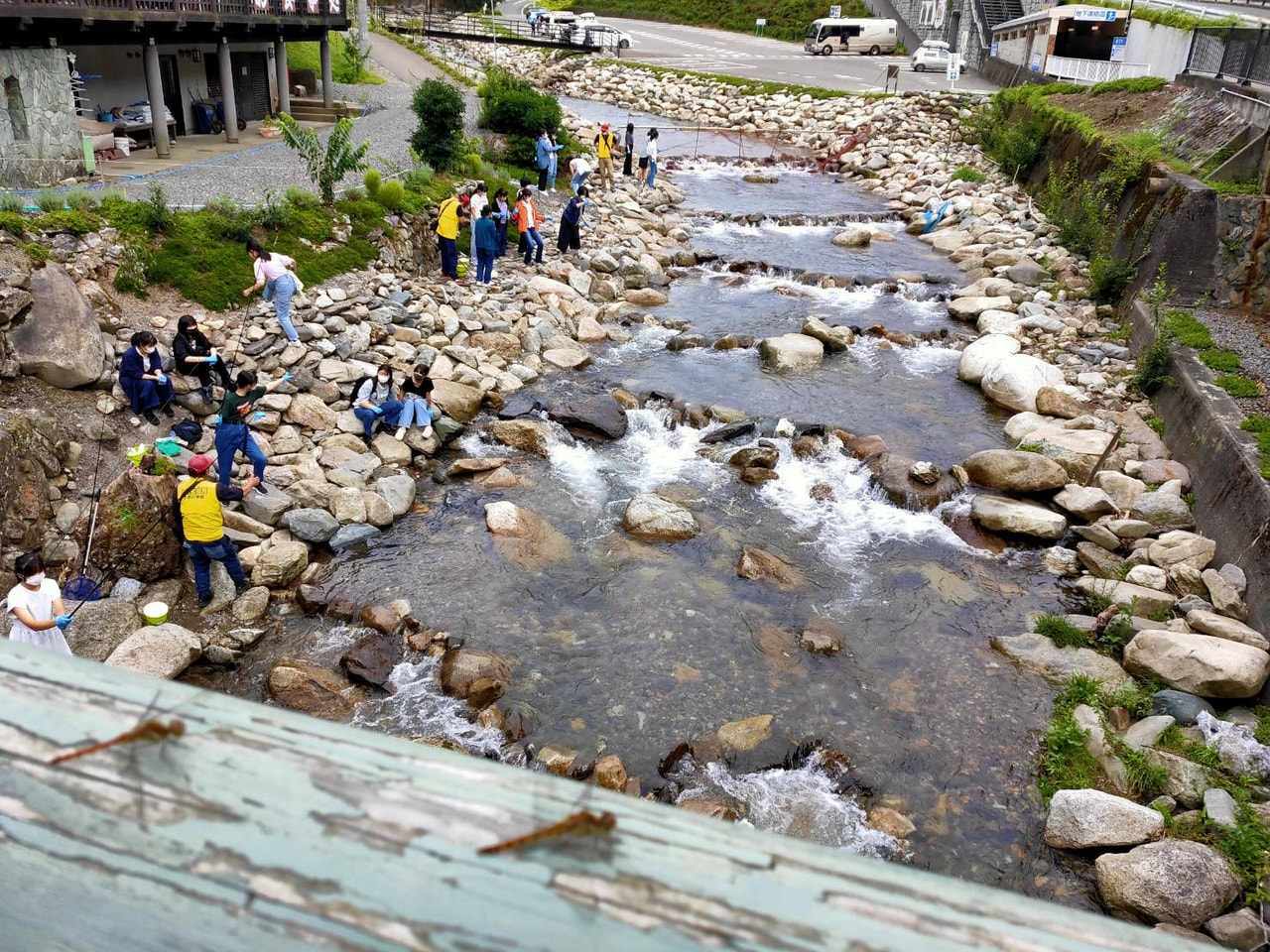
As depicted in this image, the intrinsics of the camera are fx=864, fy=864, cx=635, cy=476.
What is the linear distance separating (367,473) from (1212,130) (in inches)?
741

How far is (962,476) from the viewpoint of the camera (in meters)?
12.4

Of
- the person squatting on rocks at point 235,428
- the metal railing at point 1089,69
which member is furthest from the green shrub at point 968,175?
the person squatting on rocks at point 235,428

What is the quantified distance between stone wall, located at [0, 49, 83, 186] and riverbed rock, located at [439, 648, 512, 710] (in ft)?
41.1

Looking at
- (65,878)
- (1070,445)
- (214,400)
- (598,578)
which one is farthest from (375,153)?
(65,878)

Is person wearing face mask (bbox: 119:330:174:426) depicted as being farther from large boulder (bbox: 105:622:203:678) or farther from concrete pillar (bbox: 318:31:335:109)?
concrete pillar (bbox: 318:31:335:109)

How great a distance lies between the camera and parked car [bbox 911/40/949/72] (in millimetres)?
44125

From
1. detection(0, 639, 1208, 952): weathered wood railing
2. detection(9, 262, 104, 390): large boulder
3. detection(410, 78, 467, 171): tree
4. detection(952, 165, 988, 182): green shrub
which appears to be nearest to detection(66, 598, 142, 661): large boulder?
detection(9, 262, 104, 390): large boulder

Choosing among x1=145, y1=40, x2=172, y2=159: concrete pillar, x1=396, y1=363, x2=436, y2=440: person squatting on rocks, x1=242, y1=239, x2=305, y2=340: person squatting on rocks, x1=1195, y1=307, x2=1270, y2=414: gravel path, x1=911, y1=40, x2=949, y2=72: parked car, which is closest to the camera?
x1=1195, y1=307, x2=1270, y2=414: gravel path

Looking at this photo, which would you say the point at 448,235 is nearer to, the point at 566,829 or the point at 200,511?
the point at 200,511

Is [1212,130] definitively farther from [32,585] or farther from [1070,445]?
[32,585]

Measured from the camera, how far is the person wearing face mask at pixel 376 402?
40.7 feet

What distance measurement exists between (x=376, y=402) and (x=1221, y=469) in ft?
37.2

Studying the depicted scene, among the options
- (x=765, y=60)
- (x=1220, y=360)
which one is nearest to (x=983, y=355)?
(x=1220, y=360)

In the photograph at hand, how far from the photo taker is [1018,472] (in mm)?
12133
